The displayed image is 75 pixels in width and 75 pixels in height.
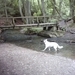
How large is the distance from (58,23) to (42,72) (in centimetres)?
1403

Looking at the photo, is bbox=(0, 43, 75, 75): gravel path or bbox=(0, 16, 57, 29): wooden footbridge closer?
bbox=(0, 43, 75, 75): gravel path

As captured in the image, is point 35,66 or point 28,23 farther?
point 28,23

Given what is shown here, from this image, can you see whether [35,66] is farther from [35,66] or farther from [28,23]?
[28,23]

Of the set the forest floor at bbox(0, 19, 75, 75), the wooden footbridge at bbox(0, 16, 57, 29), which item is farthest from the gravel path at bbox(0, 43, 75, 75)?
the wooden footbridge at bbox(0, 16, 57, 29)

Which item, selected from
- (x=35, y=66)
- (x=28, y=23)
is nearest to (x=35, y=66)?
(x=35, y=66)

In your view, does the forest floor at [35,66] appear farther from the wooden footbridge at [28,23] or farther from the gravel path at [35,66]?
the wooden footbridge at [28,23]

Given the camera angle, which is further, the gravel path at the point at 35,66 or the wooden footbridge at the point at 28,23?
the wooden footbridge at the point at 28,23

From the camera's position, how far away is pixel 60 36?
1855cm

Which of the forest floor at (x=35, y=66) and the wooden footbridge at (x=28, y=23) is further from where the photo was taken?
the wooden footbridge at (x=28, y=23)

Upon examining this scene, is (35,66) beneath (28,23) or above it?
above

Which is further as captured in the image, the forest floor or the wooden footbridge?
the wooden footbridge

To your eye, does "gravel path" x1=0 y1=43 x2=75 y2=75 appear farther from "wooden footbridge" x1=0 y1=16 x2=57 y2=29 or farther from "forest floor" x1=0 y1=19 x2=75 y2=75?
"wooden footbridge" x1=0 y1=16 x2=57 y2=29

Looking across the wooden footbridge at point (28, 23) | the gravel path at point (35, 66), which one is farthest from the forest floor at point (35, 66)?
the wooden footbridge at point (28, 23)

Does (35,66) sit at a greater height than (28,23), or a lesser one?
greater
